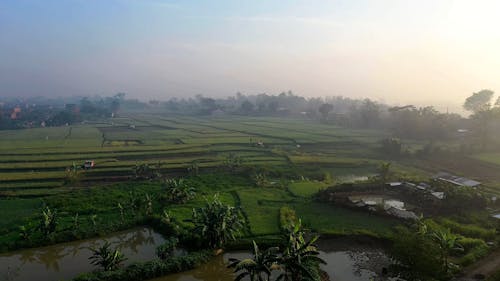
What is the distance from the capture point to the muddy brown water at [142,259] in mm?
19922

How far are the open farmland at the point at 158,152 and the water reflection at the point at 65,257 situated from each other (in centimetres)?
1238

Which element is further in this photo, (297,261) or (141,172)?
(141,172)

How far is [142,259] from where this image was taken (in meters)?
22.0

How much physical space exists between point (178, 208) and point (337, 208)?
13.0 metres

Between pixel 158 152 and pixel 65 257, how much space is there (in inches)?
1153

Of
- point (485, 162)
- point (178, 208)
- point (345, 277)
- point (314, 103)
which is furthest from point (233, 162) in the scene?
point (314, 103)

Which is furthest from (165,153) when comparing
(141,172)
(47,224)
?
(47,224)

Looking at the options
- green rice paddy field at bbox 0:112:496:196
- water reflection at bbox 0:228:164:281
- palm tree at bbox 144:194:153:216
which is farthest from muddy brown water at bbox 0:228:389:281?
green rice paddy field at bbox 0:112:496:196

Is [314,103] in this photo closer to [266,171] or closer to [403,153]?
[403,153]

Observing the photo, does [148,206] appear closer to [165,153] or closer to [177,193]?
[177,193]

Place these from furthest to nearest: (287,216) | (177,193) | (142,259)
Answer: (177,193) → (287,216) → (142,259)

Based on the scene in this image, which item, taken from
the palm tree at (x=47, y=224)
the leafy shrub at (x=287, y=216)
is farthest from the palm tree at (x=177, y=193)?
the palm tree at (x=47, y=224)

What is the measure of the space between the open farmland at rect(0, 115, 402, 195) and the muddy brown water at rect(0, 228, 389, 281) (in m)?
12.7

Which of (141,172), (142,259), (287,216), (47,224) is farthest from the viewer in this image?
(141,172)
